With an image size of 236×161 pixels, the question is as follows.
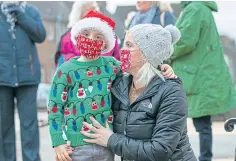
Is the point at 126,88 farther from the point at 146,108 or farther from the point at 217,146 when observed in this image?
the point at 217,146

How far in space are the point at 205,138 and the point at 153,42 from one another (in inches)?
102

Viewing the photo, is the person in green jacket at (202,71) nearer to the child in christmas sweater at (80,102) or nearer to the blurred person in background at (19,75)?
the blurred person in background at (19,75)

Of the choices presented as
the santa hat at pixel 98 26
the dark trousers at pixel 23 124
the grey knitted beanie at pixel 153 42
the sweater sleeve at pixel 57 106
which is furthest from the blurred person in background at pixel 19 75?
the grey knitted beanie at pixel 153 42

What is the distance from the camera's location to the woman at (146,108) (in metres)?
3.07

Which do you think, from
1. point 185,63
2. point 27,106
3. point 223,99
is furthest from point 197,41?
point 27,106

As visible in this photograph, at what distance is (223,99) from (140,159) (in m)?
2.71

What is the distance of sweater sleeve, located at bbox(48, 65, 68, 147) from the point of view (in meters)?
3.23

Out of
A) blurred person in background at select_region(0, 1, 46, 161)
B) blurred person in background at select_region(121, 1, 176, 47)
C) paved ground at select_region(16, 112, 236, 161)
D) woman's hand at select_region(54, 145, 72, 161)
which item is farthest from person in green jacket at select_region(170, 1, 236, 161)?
woman's hand at select_region(54, 145, 72, 161)

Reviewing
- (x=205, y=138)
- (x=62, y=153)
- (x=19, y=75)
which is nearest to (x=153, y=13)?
(x=205, y=138)

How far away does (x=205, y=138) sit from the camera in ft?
18.3

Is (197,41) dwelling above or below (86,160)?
above

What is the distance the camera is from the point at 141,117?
314 cm

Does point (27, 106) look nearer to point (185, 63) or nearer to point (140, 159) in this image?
point (185, 63)

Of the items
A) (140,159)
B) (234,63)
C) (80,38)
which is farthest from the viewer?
(234,63)
